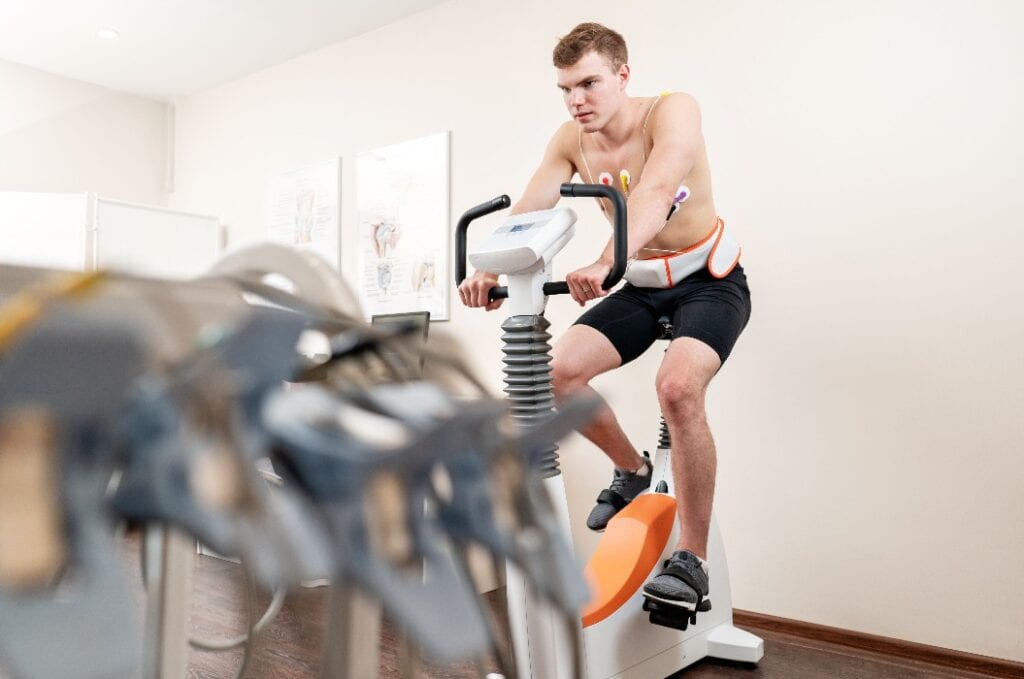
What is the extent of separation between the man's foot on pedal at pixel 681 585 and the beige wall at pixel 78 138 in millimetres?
4068

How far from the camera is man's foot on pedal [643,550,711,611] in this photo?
1677 millimetres

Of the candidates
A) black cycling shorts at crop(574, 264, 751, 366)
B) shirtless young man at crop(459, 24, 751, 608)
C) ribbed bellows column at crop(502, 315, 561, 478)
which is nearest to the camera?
ribbed bellows column at crop(502, 315, 561, 478)

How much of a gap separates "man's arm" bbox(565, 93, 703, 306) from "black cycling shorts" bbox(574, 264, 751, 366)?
0.27m

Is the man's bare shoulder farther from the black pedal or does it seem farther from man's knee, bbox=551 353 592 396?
the black pedal

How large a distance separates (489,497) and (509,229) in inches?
55.3

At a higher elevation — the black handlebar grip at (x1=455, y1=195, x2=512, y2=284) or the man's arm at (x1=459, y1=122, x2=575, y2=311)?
the man's arm at (x1=459, y1=122, x2=575, y2=311)

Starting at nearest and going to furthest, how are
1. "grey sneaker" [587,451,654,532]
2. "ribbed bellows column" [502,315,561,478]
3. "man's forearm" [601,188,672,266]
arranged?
"ribbed bellows column" [502,315,561,478] < "man's forearm" [601,188,672,266] < "grey sneaker" [587,451,654,532]

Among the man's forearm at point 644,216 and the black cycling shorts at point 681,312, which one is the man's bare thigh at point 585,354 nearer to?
the black cycling shorts at point 681,312

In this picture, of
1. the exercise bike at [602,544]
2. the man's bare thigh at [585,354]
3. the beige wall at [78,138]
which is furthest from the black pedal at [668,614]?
the beige wall at [78,138]

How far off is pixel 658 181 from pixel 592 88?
327mm

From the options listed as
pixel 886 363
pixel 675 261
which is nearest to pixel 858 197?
pixel 886 363

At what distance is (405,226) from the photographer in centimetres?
353

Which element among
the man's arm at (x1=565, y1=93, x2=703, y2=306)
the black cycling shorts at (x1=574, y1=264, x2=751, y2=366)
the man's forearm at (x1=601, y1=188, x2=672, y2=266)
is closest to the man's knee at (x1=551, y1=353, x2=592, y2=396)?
the black cycling shorts at (x1=574, y1=264, x2=751, y2=366)

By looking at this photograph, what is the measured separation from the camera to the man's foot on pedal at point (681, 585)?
1677 millimetres
